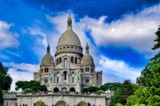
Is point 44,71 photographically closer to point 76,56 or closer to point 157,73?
point 76,56

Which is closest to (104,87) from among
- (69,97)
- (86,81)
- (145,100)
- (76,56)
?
(86,81)

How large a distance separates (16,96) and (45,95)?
721 centimetres

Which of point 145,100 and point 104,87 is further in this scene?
point 104,87

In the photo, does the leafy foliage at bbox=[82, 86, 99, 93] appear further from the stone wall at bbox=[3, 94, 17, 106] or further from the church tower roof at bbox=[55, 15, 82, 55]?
the stone wall at bbox=[3, 94, 17, 106]

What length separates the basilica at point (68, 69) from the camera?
125375 millimetres

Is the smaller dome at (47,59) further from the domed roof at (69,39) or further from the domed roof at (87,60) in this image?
the domed roof at (87,60)

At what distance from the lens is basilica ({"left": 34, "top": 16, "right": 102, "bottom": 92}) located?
125 m

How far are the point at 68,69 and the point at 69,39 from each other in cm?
1372

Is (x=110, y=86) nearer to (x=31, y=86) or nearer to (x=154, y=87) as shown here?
(x=31, y=86)

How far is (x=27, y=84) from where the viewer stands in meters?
119

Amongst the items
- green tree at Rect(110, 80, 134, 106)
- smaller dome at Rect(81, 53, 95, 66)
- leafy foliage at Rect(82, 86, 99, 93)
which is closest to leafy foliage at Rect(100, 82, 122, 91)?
leafy foliage at Rect(82, 86, 99, 93)

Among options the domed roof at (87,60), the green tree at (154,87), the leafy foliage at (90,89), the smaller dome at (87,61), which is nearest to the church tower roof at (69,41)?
the domed roof at (87,60)

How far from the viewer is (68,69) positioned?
130m

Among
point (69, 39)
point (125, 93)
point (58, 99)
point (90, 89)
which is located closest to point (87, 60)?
point (69, 39)
